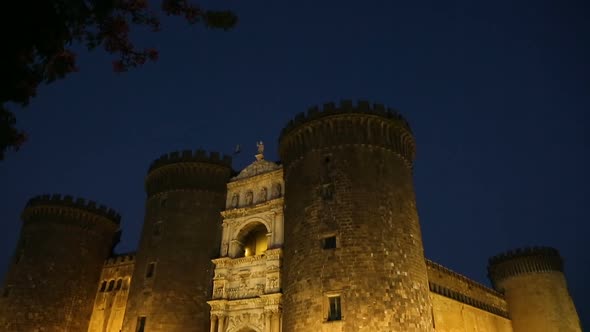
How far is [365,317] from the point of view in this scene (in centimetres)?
2267

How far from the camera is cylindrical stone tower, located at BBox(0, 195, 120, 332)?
119ft

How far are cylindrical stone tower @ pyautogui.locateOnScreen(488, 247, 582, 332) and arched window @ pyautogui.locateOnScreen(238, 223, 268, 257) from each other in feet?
87.3

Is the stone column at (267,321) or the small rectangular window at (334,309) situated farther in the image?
the stone column at (267,321)

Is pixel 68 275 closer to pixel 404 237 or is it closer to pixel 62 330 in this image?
pixel 62 330

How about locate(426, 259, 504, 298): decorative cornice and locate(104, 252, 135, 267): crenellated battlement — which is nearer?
locate(426, 259, 504, 298): decorative cornice

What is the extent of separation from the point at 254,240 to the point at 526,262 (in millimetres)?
27645

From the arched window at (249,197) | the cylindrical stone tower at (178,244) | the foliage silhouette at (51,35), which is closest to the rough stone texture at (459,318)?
the arched window at (249,197)

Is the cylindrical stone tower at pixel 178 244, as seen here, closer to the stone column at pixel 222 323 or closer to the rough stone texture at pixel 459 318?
the stone column at pixel 222 323

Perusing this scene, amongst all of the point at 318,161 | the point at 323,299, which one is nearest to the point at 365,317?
the point at 323,299

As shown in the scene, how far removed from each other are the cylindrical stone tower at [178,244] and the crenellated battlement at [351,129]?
28.0ft

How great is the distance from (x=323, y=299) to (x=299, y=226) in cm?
471

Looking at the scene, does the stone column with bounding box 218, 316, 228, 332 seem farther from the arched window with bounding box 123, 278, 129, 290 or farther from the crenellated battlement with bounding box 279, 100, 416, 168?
the arched window with bounding box 123, 278, 129, 290

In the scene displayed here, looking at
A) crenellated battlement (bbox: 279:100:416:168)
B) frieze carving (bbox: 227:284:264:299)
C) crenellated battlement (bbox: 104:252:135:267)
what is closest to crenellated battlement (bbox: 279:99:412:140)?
crenellated battlement (bbox: 279:100:416:168)

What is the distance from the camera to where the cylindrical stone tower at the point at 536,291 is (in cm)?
4266
